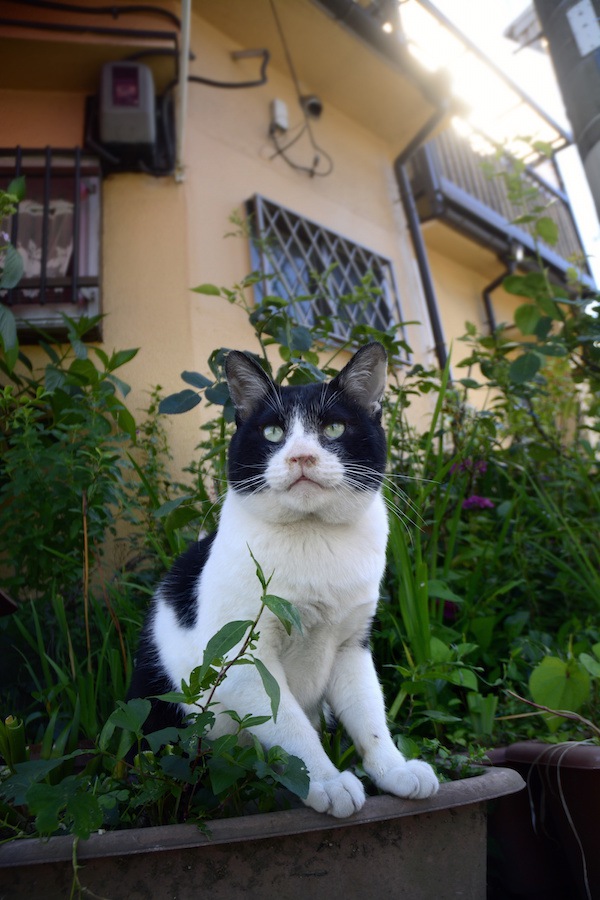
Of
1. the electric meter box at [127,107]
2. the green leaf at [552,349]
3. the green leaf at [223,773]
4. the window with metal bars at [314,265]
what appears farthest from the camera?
the window with metal bars at [314,265]

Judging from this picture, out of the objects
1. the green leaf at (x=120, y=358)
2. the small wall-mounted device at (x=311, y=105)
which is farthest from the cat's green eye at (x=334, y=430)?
the small wall-mounted device at (x=311, y=105)

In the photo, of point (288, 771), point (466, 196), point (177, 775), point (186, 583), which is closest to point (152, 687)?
point (186, 583)

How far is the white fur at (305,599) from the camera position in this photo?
45.0 inches

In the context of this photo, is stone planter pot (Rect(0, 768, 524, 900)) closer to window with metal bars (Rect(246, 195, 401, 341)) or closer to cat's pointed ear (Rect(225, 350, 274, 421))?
cat's pointed ear (Rect(225, 350, 274, 421))

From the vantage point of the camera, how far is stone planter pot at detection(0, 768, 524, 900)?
0.90 metres

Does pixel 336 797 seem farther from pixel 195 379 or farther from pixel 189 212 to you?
pixel 189 212

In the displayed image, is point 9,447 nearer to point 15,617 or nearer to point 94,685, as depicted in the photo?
point 15,617

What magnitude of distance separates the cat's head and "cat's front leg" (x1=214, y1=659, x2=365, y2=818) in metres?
0.33

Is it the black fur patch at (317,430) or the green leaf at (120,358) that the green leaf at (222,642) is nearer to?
the black fur patch at (317,430)

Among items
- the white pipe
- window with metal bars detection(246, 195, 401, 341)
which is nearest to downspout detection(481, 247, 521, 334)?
window with metal bars detection(246, 195, 401, 341)

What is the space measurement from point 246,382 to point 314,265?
2.66m

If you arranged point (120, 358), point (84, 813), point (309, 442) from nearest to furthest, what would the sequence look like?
point (84, 813) < point (309, 442) < point (120, 358)

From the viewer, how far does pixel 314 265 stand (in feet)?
13.0

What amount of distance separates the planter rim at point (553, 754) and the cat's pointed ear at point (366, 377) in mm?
825
